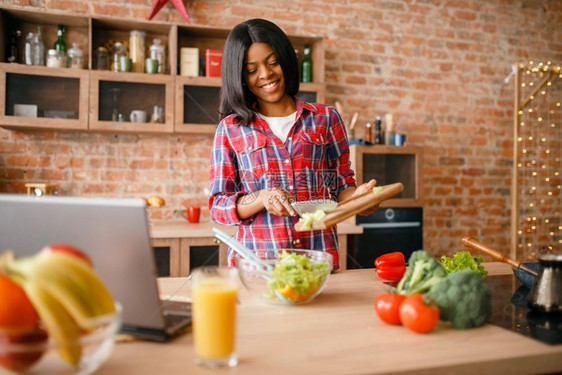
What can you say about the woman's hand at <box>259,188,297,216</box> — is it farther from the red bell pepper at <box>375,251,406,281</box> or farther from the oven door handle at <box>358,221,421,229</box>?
the oven door handle at <box>358,221,421,229</box>

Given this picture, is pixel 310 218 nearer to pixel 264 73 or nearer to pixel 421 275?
pixel 421 275

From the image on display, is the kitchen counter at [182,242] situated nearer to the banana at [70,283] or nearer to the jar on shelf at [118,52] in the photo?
the jar on shelf at [118,52]

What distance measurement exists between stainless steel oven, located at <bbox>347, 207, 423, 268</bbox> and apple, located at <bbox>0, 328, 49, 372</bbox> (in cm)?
264

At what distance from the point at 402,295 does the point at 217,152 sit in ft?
3.20

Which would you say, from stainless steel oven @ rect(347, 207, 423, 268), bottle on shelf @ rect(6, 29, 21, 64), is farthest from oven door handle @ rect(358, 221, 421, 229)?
bottle on shelf @ rect(6, 29, 21, 64)

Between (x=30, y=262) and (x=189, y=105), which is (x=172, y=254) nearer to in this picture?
(x=189, y=105)

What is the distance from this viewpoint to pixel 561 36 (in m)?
4.44

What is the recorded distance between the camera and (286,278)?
105 centimetres

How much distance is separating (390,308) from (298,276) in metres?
0.22

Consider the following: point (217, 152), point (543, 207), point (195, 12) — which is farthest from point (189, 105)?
point (543, 207)

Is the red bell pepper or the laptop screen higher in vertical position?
the laptop screen

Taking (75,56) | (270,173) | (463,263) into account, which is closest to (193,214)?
(75,56)

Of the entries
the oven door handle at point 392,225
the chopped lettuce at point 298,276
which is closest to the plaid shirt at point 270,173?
the chopped lettuce at point 298,276

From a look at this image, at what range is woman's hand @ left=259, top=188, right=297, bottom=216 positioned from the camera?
141 centimetres
